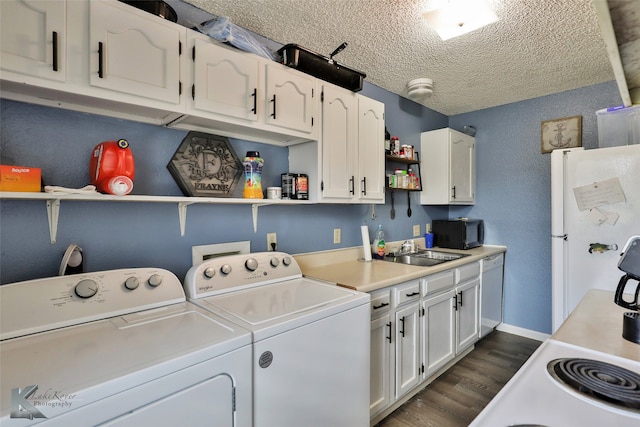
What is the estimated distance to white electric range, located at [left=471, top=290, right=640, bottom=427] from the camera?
2.15 ft

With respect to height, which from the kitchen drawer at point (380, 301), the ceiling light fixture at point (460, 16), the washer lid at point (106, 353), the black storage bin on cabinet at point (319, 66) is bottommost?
the kitchen drawer at point (380, 301)

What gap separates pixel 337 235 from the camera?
2.40 metres

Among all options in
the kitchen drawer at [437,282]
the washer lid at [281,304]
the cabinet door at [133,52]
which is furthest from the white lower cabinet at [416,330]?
the cabinet door at [133,52]

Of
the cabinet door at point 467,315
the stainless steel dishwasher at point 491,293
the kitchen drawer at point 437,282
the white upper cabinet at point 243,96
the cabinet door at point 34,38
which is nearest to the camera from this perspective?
the cabinet door at point 34,38

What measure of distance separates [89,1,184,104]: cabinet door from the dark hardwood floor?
2213 millimetres

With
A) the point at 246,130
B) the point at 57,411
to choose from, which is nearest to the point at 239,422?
the point at 57,411

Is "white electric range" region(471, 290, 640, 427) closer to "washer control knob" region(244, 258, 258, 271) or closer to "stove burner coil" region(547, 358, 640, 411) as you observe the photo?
"stove burner coil" region(547, 358, 640, 411)

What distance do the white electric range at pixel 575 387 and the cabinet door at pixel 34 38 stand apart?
5.27 feet

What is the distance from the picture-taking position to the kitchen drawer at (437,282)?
210 centimetres

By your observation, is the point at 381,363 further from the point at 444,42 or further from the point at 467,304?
the point at 444,42

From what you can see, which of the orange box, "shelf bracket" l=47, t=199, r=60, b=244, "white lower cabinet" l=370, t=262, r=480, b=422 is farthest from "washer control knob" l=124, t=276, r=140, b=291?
"white lower cabinet" l=370, t=262, r=480, b=422

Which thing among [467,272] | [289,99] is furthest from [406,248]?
[289,99]

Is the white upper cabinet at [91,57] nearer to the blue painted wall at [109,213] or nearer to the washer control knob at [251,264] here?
the blue painted wall at [109,213]

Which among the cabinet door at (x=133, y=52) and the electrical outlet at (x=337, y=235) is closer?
the cabinet door at (x=133, y=52)
